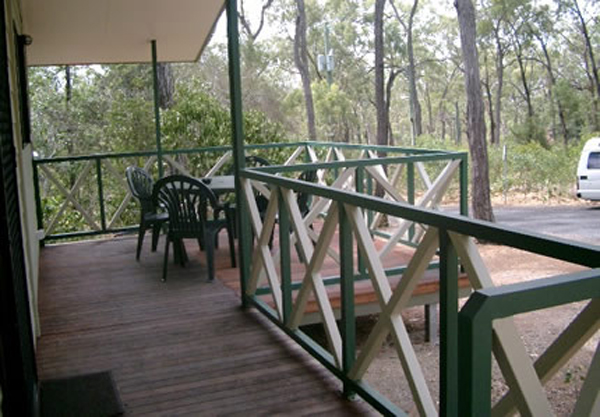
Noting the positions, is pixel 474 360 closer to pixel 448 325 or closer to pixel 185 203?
pixel 448 325

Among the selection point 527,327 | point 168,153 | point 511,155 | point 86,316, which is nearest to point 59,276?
point 86,316

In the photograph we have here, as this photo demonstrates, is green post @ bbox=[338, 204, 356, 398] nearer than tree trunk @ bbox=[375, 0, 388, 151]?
Yes

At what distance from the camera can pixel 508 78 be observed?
36.7 metres

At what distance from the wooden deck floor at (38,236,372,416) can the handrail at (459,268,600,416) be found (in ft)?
4.80

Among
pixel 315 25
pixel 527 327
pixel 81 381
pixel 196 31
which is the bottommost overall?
pixel 527 327

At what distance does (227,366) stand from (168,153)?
4.33m

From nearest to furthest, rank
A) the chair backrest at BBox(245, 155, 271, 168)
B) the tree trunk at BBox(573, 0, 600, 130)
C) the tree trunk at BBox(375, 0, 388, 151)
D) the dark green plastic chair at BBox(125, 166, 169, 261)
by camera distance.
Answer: the dark green plastic chair at BBox(125, 166, 169, 261) < the chair backrest at BBox(245, 155, 271, 168) < the tree trunk at BBox(375, 0, 388, 151) < the tree trunk at BBox(573, 0, 600, 130)

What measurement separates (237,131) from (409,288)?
2184mm

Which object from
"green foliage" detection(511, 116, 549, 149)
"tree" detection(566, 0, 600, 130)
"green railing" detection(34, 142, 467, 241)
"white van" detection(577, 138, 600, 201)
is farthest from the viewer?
"green foliage" detection(511, 116, 549, 149)

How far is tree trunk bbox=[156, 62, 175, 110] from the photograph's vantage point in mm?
12445

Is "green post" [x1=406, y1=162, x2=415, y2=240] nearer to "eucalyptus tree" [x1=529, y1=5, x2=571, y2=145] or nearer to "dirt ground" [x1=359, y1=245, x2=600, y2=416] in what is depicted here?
"dirt ground" [x1=359, y1=245, x2=600, y2=416]

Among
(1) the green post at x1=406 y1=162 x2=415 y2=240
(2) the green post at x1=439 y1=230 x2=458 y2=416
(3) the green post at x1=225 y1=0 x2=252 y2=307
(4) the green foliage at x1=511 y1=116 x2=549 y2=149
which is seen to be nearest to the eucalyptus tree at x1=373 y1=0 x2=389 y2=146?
(1) the green post at x1=406 y1=162 x2=415 y2=240

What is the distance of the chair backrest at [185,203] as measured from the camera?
517 cm

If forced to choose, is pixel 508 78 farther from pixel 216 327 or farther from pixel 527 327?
pixel 216 327
